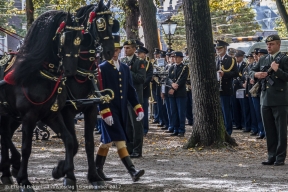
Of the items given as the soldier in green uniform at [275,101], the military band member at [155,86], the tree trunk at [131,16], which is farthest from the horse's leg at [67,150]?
the tree trunk at [131,16]

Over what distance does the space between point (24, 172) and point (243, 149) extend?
6961 millimetres

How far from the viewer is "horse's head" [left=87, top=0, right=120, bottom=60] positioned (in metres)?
10.1

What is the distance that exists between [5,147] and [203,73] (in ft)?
19.1

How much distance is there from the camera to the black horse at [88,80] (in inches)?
404

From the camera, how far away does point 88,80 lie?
10508 mm

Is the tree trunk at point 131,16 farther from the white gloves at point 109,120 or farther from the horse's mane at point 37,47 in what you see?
the horse's mane at point 37,47

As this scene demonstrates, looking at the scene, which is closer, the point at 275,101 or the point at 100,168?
the point at 100,168

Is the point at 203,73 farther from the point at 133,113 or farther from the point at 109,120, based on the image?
the point at 109,120

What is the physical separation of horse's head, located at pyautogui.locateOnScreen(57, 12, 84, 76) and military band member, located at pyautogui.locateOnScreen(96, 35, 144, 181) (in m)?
0.85

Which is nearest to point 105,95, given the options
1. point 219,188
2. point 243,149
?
point 219,188

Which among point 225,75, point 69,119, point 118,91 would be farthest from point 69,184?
point 225,75

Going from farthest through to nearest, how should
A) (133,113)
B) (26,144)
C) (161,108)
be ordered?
(161,108) → (133,113) → (26,144)

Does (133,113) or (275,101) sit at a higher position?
(275,101)

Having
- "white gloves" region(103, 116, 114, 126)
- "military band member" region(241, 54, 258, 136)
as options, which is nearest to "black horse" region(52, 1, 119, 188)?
"white gloves" region(103, 116, 114, 126)
